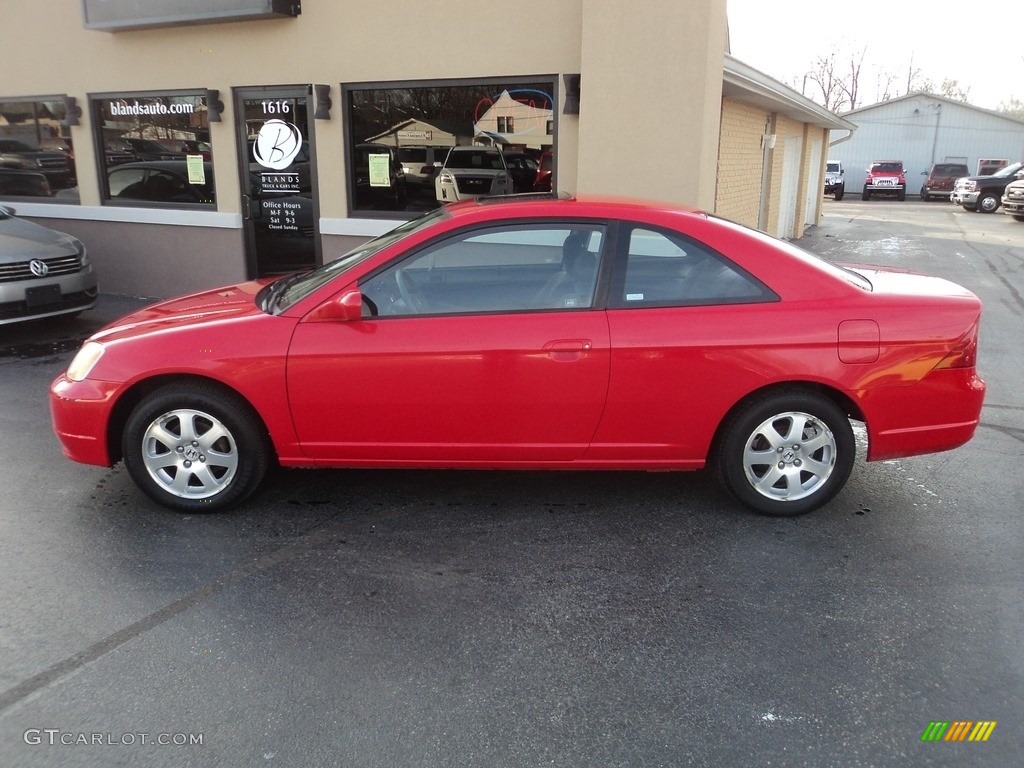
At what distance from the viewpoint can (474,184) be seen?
28.0 feet

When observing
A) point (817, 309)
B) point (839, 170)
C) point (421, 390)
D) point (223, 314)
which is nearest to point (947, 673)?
point (817, 309)

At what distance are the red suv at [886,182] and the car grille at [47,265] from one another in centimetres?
3774

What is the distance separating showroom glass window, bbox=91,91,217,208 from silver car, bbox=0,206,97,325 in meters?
1.70

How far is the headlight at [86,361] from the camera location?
427 centimetres

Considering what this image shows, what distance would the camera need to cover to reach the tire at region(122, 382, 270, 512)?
421cm

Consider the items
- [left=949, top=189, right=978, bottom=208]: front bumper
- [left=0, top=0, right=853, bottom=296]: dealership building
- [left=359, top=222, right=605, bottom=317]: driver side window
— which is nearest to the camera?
[left=359, top=222, right=605, bottom=317]: driver side window

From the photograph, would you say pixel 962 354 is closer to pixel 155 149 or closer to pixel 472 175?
pixel 472 175

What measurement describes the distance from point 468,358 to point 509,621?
1.28 meters

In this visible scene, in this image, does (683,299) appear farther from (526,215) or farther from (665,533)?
(665,533)

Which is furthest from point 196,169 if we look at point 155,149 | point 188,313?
point 188,313

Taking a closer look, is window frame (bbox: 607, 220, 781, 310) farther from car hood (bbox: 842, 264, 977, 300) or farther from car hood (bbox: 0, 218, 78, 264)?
car hood (bbox: 0, 218, 78, 264)

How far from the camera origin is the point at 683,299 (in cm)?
412

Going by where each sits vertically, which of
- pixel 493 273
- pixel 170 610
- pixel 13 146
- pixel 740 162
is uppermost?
pixel 13 146

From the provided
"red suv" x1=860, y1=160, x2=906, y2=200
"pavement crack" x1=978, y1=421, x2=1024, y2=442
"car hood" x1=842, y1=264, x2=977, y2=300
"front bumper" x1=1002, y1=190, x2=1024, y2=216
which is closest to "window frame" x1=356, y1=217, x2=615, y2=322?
"car hood" x1=842, y1=264, x2=977, y2=300
